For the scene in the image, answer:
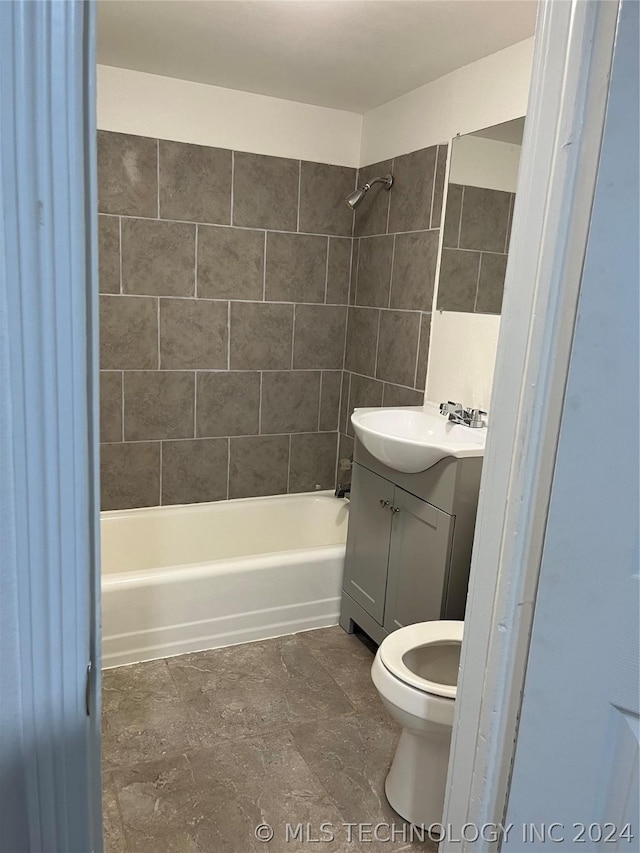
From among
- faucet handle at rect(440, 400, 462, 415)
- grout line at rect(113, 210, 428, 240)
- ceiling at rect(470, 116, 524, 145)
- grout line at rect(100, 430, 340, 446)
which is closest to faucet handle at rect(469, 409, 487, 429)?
faucet handle at rect(440, 400, 462, 415)

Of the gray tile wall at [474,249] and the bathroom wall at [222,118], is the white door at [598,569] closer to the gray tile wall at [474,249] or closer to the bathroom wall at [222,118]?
the gray tile wall at [474,249]

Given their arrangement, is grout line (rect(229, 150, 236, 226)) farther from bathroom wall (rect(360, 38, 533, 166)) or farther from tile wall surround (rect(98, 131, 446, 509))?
bathroom wall (rect(360, 38, 533, 166))

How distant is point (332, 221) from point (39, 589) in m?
3.03

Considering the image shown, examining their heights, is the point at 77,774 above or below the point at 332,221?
below

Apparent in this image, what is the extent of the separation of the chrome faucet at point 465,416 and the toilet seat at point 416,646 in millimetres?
748

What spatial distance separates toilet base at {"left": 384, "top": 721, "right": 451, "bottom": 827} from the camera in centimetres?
175

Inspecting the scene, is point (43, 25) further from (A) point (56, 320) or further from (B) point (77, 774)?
(B) point (77, 774)

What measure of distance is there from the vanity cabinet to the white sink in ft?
0.17

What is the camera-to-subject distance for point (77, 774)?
1.89ft

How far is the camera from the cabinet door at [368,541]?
2.50 metres

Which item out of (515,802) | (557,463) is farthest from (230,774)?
(557,463)

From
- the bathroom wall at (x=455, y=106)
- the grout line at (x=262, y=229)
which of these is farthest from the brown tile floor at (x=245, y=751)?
the bathroom wall at (x=455, y=106)

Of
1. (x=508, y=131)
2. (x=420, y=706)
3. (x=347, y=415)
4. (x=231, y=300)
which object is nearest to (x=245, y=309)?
(x=231, y=300)

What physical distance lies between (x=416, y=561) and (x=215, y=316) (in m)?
1.57
